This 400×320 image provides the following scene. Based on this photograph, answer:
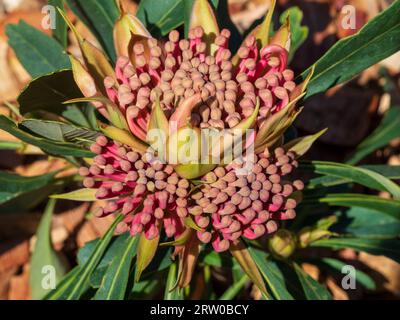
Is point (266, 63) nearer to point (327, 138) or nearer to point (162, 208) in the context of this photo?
point (162, 208)

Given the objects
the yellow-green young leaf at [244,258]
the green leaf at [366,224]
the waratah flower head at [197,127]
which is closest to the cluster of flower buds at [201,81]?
the waratah flower head at [197,127]

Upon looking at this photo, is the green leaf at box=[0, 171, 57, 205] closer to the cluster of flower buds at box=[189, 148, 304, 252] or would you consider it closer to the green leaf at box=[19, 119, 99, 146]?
the green leaf at box=[19, 119, 99, 146]

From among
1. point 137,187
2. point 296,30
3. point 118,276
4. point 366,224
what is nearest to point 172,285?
point 118,276

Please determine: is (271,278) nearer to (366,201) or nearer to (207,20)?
(366,201)

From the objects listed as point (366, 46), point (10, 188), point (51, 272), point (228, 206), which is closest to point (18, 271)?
point (51, 272)

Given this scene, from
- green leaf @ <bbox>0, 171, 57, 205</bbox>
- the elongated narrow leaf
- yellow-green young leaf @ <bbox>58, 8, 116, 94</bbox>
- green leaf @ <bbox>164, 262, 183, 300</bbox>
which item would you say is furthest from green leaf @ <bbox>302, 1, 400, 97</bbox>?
green leaf @ <bbox>0, 171, 57, 205</bbox>

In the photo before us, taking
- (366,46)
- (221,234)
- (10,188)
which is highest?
(366,46)

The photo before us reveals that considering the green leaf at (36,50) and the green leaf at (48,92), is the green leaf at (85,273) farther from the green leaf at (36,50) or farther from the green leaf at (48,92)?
the green leaf at (36,50)
